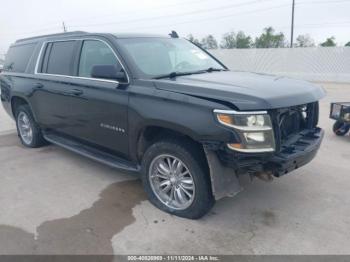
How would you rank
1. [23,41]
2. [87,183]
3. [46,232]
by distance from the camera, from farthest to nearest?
1. [23,41]
2. [87,183]
3. [46,232]

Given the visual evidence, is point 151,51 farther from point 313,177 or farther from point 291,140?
point 313,177

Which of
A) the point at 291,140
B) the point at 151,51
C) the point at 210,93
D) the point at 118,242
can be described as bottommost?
the point at 118,242

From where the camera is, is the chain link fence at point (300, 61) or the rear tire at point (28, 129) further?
the chain link fence at point (300, 61)

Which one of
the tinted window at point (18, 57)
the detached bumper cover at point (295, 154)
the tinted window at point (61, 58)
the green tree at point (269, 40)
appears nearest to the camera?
the detached bumper cover at point (295, 154)

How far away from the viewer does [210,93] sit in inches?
121

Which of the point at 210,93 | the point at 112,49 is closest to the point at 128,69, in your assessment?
the point at 112,49

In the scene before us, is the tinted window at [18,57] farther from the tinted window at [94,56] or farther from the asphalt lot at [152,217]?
the asphalt lot at [152,217]

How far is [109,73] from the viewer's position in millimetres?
3658

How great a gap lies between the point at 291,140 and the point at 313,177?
53.4 inches

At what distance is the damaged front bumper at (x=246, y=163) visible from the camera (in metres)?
2.98

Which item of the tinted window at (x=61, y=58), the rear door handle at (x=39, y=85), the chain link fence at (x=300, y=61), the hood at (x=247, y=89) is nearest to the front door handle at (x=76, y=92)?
the tinted window at (x=61, y=58)

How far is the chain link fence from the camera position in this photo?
19922 millimetres

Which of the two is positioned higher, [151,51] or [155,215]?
[151,51]

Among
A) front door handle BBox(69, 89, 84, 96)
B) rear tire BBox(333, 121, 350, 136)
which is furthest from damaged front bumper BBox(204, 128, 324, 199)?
rear tire BBox(333, 121, 350, 136)
